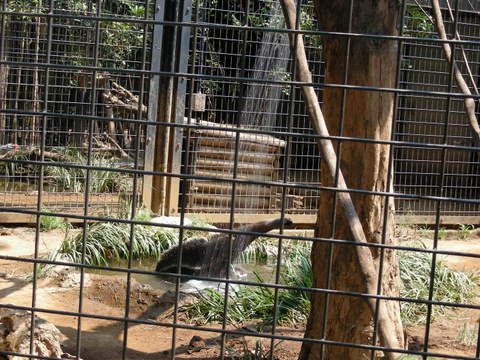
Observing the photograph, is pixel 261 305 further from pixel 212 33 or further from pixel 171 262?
pixel 212 33

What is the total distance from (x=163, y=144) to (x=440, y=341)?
412 centimetres

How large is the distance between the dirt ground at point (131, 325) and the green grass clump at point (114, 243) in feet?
0.99

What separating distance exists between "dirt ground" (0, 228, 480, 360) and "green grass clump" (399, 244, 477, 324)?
0.71ft

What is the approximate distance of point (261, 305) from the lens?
17.5ft

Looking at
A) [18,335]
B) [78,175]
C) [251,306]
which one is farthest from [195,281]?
[18,335]

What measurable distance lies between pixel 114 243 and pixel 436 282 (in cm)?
278

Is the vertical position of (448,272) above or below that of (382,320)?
below

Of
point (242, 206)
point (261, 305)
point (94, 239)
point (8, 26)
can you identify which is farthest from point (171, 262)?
point (8, 26)

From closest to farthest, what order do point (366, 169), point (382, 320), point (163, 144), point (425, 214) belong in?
1. point (382, 320)
2. point (366, 169)
3. point (163, 144)
4. point (425, 214)

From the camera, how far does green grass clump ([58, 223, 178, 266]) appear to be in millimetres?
6565

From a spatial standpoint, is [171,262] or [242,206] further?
[242,206]

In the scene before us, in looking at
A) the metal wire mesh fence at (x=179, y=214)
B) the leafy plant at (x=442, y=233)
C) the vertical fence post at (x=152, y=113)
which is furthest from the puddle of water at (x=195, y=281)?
the leafy plant at (x=442, y=233)

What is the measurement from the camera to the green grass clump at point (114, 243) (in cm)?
656

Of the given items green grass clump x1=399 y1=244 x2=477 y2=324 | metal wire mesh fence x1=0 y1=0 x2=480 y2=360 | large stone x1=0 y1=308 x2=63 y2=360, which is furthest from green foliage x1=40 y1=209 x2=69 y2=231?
large stone x1=0 y1=308 x2=63 y2=360
